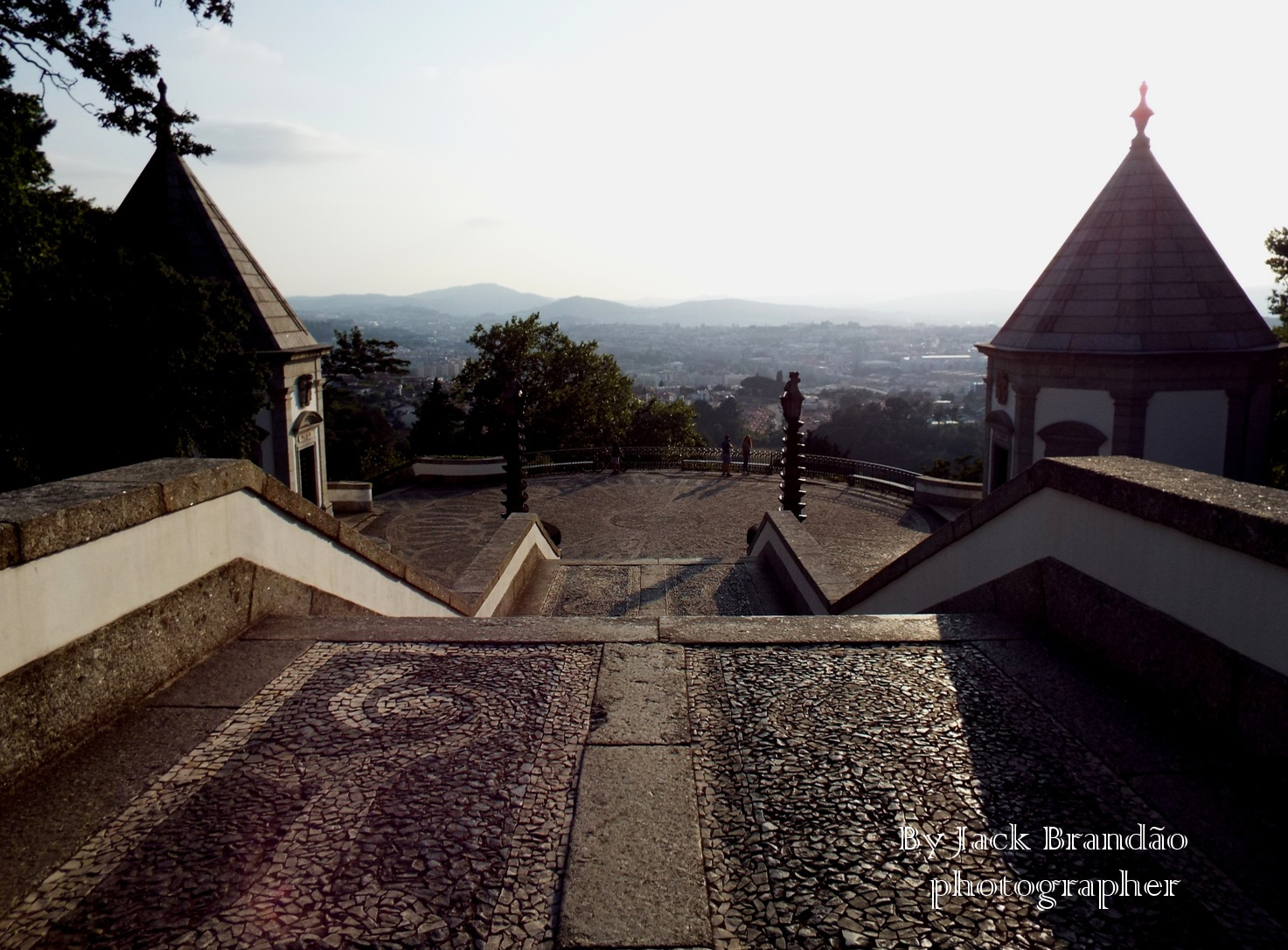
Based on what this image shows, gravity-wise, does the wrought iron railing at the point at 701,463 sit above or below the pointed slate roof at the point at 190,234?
below

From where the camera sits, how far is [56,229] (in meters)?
12.9

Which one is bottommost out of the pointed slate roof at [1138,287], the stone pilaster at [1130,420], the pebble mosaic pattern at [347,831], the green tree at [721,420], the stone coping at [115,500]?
the green tree at [721,420]

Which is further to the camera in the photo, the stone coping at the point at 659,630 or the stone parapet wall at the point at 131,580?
the stone coping at the point at 659,630

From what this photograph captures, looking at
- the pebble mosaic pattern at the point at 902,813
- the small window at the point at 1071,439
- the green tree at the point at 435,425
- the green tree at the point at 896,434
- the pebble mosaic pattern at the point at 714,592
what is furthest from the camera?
the green tree at the point at 896,434

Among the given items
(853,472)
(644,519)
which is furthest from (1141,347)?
(644,519)

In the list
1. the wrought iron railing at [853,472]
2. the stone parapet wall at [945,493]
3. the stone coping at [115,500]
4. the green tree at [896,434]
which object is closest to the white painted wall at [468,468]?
the wrought iron railing at [853,472]

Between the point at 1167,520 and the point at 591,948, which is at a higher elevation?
the point at 1167,520

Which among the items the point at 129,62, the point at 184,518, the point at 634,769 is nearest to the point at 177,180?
the point at 129,62

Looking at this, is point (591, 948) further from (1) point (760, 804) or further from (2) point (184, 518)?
(2) point (184, 518)

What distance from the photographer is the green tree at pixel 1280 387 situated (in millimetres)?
22094

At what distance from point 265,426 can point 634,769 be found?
15.3 metres

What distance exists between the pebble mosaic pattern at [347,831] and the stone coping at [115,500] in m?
0.87

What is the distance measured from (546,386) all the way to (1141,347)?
26.5 metres

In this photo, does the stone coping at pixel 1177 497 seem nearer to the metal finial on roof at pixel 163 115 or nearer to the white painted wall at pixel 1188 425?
the white painted wall at pixel 1188 425
